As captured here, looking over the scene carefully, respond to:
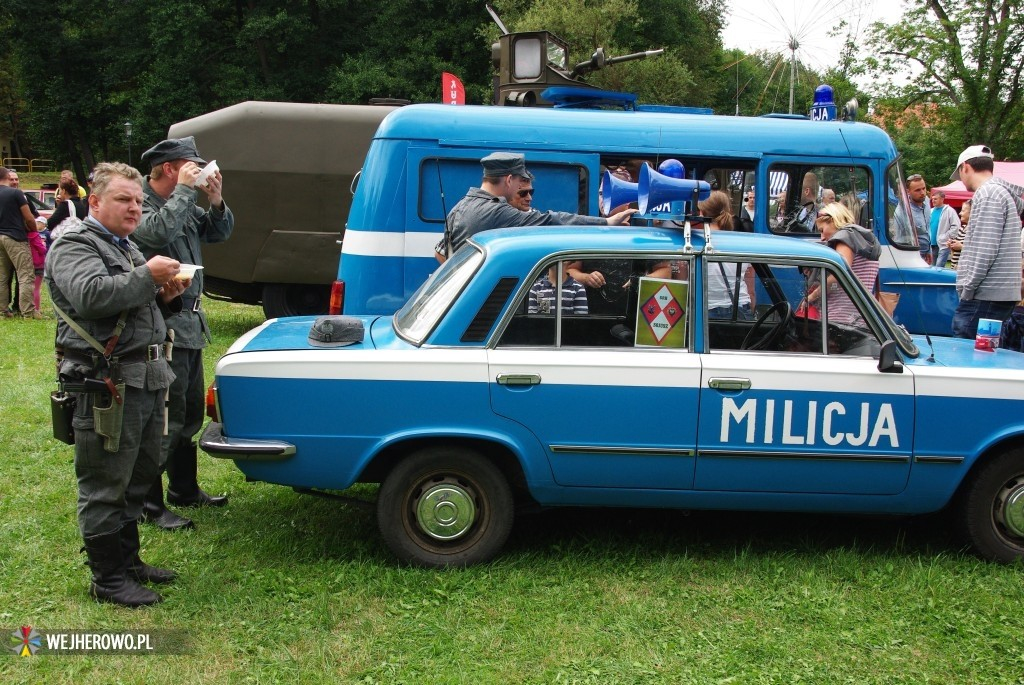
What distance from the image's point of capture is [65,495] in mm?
5496


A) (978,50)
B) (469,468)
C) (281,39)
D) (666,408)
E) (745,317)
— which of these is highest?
(281,39)

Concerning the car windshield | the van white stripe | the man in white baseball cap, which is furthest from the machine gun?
the car windshield

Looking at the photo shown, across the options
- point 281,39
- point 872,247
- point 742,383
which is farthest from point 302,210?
point 281,39

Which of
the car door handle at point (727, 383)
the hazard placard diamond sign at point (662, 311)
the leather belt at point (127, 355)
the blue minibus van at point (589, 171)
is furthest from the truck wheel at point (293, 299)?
the car door handle at point (727, 383)

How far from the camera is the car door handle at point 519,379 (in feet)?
14.0

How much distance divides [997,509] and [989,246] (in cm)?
249

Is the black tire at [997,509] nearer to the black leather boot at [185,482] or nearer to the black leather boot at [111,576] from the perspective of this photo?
the black leather boot at [111,576]

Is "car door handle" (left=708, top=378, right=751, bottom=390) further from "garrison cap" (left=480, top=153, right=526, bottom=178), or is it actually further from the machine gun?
the machine gun

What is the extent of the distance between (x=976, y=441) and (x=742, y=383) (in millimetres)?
1183

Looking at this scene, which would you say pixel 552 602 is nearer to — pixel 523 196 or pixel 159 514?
pixel 159 514

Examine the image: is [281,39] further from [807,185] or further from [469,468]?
[469,468]

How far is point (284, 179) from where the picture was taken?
10469 millimetres

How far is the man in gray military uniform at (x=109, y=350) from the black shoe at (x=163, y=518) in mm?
875

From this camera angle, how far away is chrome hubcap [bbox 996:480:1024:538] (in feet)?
14.8
